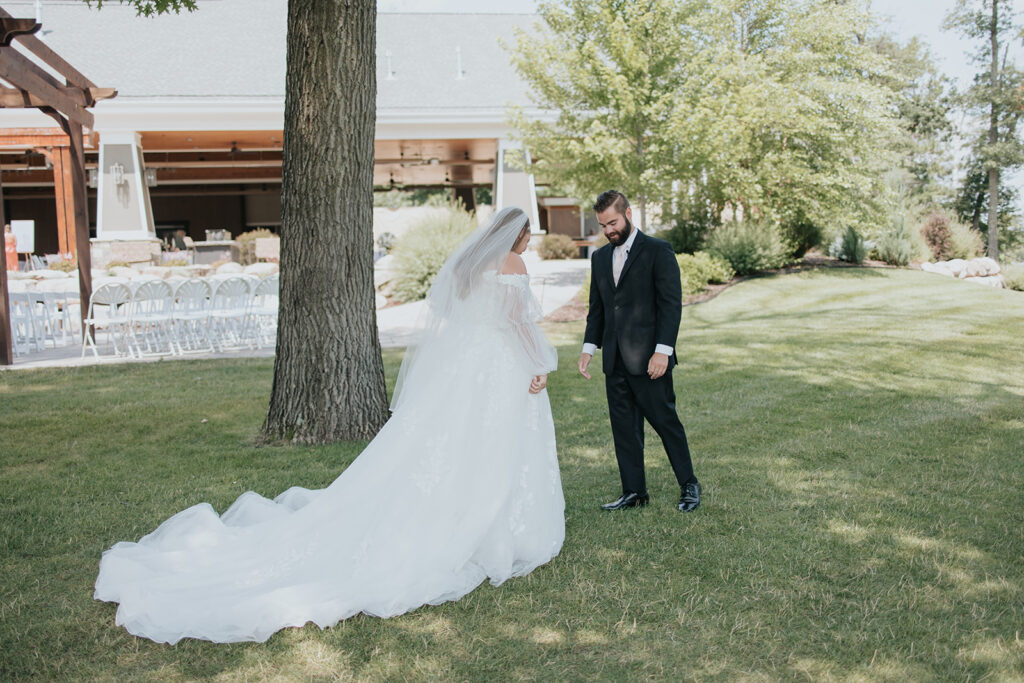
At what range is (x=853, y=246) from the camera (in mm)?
23422

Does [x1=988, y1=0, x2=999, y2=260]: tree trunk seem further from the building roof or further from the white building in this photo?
the building roof

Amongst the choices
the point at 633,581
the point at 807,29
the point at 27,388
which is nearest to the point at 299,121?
→ the point at 633,581

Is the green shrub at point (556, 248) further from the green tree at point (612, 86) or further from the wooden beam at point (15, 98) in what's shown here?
the wooden beam at point (15, 98)

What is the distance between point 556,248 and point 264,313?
13.7 metres

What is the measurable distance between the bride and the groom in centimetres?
56

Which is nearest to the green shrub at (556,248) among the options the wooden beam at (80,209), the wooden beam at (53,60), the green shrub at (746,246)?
the green shrub at (746,246)

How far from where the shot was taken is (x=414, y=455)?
4.04 m

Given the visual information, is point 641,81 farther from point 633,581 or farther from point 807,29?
point 633,581

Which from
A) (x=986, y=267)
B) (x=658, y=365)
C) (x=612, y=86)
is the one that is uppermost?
(x=612, y=86)

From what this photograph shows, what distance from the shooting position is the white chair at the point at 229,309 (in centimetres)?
1255

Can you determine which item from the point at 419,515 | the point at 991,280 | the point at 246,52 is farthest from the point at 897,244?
the point at 419,515

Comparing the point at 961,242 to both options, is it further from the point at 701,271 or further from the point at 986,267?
the point at 701,271

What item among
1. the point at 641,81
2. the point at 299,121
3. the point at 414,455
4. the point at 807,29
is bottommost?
the point at 414,455

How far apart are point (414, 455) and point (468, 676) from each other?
1.28 m
